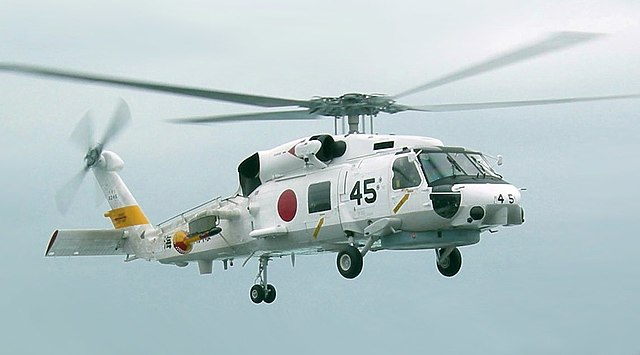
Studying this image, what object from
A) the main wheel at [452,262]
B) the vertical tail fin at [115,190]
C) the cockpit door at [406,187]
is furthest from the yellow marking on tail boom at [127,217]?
the cockpit door at [406,187]

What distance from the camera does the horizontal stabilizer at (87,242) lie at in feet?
88.3

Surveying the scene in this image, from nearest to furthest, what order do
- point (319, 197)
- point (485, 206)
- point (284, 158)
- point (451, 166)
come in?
point (485, 206)
point (451, 166)
point (319, 197)
point (284, 158)

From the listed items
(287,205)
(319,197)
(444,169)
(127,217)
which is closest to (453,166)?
(444,169)

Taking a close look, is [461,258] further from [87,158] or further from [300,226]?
[87,158]

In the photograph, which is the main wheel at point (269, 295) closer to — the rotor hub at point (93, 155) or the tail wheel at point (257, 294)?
the tail wheel at point (257, 294)

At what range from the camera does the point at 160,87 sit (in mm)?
21047

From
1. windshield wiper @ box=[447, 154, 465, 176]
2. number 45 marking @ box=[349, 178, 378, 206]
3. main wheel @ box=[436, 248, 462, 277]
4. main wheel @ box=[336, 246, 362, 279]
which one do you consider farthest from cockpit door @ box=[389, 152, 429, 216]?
main wheel @ box=[436, 248, 462, 277]

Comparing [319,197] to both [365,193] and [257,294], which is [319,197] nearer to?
[365,193]

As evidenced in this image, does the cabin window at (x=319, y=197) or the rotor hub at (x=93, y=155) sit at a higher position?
the rotor hub at (x=93, y=155)

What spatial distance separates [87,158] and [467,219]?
38.7ft

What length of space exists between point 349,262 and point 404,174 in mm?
2120

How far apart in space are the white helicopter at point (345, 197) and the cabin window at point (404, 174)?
0.9 inches

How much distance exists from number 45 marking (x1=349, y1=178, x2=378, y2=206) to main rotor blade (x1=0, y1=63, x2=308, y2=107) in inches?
85.1

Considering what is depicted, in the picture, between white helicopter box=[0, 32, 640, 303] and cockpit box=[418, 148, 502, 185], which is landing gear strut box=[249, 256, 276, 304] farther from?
cockpit box=[418, 148, 502, 185]
